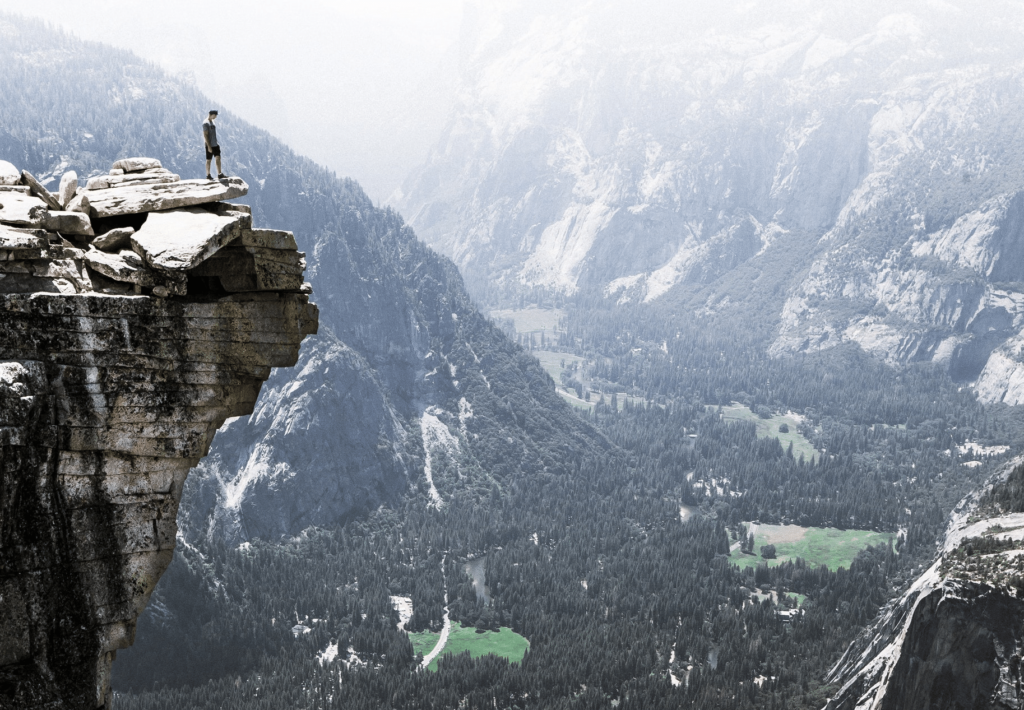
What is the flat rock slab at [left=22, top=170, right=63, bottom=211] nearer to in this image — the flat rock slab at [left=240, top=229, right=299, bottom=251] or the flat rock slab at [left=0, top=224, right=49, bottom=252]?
the flat rock slab at [left=0, top=224, right=49, bottom=252]

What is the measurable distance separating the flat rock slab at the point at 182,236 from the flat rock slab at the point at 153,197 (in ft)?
2.28

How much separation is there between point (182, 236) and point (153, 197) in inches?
161

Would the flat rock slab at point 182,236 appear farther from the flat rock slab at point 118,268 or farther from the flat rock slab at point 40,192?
the flat rock slab at point 40,192

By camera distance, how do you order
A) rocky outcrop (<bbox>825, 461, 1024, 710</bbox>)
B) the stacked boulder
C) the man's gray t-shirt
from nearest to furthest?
the stacked boulder
the man's gray t-shirt
rocky outcrop (<bbox>825, 461, 1024, 710</bbox>)

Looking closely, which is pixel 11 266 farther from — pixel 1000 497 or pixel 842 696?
pixel 1000 497

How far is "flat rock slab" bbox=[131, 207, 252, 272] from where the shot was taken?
35531 mm

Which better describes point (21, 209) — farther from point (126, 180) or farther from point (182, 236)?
point (126, 180)

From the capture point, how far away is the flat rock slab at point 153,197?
39.5 metres

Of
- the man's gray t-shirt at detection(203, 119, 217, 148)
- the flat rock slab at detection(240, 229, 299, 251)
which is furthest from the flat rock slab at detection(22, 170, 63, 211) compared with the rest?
the man's gray t-shirt at detection(203, 119, 217, 148)

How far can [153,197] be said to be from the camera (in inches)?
1564

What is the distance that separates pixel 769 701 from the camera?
17112 cm

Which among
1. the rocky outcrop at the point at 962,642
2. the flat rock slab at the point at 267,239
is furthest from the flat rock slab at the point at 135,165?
the rocky outcrop at the point at 962,642

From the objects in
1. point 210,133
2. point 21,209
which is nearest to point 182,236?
point 21,209

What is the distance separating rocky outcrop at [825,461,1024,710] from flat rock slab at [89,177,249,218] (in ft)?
377
